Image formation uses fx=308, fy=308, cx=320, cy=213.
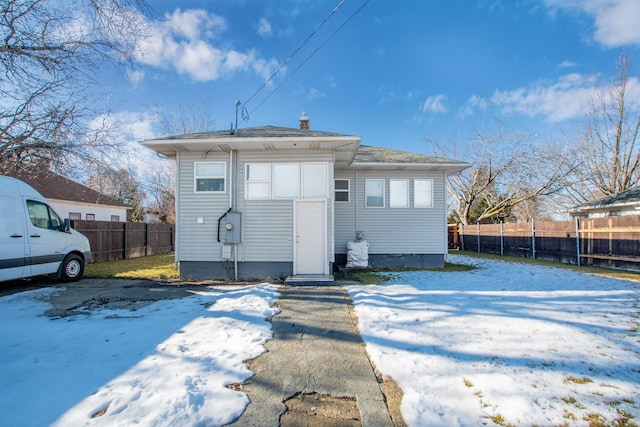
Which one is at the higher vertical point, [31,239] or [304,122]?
[304,122]

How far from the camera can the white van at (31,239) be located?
Answer: 260 inches

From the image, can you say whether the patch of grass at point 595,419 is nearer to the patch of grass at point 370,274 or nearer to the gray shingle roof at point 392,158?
the patch of grass at point 370,274

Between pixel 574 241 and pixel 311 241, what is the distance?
1117 cm

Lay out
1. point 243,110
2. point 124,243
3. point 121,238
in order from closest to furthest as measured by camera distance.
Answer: point 243,110
point 121,238
point 124,243

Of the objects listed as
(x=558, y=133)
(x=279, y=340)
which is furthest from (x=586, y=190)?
(x=279, y=340)

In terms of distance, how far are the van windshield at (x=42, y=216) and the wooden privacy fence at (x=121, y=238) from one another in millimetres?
4566

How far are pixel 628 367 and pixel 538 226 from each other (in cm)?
1308

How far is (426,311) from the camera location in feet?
17.5

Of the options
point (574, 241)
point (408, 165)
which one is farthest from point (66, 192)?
point (574, 241)

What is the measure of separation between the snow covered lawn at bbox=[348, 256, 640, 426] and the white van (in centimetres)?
731

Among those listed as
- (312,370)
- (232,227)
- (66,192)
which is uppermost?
(66,192)

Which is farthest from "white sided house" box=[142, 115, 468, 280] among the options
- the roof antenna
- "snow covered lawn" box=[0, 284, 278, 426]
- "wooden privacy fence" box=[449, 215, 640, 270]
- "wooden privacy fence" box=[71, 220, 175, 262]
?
"wooden privacy fence" box=[449, 215, 640, 270]

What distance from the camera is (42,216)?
748 cm

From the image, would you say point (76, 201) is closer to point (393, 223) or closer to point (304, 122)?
point (304, 122)
